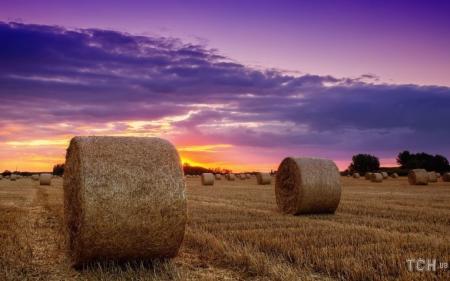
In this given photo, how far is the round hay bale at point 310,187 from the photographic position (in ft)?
46.4

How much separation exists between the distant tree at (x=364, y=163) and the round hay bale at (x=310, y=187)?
2699 inches

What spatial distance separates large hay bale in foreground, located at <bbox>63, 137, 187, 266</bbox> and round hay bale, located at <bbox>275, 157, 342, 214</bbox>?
7.33 metres

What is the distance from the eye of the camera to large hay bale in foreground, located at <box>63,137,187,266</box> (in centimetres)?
688

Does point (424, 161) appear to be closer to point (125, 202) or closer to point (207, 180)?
point (207, 180)

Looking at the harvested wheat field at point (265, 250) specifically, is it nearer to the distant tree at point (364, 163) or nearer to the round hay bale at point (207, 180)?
the round hay bale at point (207, 180)

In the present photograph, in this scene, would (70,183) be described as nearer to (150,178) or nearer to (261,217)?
(150,178)

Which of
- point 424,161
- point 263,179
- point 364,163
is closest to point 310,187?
point 263,179

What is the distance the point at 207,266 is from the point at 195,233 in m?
2.46

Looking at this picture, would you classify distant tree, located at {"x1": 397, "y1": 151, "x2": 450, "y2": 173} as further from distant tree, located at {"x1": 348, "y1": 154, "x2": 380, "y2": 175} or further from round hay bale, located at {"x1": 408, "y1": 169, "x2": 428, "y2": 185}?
round hay bale, located at {"x1": 408, "y1": 169, "x2": 428, "y2": 185}

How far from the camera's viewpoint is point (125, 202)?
6.92 meters

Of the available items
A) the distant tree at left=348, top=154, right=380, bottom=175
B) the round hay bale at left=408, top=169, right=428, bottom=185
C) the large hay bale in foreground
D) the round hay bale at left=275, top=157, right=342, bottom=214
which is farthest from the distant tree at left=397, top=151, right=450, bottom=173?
the large hay bale in foreground

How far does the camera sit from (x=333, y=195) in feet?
46.7

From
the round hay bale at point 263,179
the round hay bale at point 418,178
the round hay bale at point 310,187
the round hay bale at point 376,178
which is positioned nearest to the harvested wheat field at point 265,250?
the round hay bale at point 310,187

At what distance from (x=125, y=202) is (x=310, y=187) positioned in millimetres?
8197
